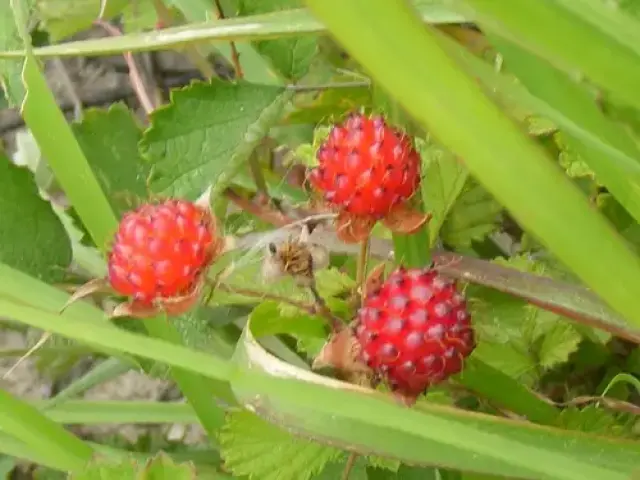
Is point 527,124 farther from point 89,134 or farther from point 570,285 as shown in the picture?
point 89,134

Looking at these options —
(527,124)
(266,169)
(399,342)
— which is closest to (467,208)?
(527,124)

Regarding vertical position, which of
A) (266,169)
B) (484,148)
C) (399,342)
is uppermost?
(484,148)

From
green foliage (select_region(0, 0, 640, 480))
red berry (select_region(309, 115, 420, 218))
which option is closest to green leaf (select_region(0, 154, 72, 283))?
green foliage (select_region(0, 0, 640, 480))

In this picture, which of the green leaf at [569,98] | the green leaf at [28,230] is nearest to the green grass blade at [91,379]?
the green leaf at [28,230]

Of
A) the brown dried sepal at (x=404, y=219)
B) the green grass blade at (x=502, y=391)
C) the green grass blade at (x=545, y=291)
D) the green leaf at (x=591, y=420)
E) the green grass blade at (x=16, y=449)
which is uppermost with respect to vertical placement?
the brown dried sepal at (x=404, y=219)

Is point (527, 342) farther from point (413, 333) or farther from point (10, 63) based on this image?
point (10, 63)

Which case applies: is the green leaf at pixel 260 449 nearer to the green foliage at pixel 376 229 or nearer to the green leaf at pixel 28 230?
the green foliage at pixel 376 229

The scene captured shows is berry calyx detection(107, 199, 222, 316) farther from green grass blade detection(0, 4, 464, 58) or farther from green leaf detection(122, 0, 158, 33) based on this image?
green leaf detection(122, 0, 158, 33)
